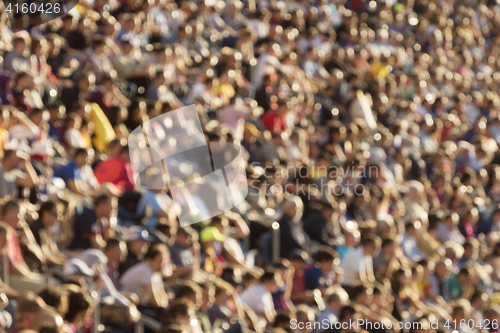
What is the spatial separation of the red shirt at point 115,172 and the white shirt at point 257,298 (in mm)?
1531

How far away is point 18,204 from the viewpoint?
6.22 metres

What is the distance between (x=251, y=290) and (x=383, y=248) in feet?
6.78

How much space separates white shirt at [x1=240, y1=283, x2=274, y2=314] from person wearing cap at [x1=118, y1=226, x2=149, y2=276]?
0.92 metres

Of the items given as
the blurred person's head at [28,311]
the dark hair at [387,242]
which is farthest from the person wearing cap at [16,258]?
the dark hair at [387,242]

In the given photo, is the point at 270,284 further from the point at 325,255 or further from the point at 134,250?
the point at 134,250

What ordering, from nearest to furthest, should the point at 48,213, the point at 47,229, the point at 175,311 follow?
the point at 175,311
the point at 48,213
the point at 47,229

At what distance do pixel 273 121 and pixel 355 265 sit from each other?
2.77m

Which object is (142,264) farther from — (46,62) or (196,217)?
(46,62)

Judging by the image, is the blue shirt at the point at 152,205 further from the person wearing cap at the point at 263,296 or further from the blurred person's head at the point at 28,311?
the blurred person's head at the point at 28,311

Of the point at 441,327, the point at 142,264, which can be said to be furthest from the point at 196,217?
the point at 441,327

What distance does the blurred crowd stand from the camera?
6.66 m

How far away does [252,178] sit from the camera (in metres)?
9.56

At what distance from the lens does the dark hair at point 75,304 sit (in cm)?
523

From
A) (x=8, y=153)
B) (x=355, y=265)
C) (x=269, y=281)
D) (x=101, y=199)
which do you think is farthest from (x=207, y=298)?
(x=355, y=265)
